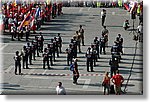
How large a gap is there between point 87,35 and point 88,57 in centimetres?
893

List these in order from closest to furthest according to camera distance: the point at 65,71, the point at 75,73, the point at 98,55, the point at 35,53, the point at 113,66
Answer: the point at 75,73
the point at 113,66
the point at 65,71
the point at 98,55
the point at 35,53

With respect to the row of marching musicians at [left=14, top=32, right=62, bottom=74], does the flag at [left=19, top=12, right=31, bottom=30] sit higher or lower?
higher

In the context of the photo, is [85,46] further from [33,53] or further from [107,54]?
[33,53]

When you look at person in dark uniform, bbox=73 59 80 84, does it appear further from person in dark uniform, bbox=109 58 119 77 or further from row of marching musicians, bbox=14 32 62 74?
row of marching musicians, bbox=14 32 62 74

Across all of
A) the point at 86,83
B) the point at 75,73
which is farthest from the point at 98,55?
the point at 75,73

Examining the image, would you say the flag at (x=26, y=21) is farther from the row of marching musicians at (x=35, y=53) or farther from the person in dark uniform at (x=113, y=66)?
the person in dark uniform at (x=113, y=66)

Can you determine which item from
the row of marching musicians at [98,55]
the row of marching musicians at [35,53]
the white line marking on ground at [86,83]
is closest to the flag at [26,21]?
the row of marching musicians at [35,53]

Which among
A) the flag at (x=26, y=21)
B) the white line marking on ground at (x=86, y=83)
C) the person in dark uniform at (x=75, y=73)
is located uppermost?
the flag at (x=26, y=21)

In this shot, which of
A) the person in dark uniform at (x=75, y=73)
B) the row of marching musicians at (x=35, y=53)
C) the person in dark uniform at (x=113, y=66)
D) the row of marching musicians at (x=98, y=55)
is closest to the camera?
the person in dark uniform at (x=75, y=73)

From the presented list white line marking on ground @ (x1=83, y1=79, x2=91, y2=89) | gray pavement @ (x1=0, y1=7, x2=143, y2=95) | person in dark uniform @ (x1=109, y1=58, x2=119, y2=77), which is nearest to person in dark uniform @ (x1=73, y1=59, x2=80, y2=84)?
gray pavement @ (x1=0, y1=7, x2=143, y2=95)

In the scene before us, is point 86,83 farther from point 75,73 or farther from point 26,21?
point 26,21

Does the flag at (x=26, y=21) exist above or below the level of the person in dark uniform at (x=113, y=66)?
above

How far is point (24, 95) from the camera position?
677 inches

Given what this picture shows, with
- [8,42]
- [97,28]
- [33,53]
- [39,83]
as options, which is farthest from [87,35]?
[39,83]
